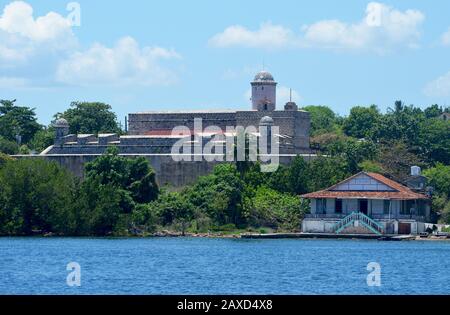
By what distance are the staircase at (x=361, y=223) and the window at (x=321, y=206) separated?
1.16m

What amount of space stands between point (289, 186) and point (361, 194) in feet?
19.4

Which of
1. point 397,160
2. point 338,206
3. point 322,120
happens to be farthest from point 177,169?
point 322,120

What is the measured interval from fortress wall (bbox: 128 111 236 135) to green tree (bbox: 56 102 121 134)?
278 inches

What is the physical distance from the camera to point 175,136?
244 ft

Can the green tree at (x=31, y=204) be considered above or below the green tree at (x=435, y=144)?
below

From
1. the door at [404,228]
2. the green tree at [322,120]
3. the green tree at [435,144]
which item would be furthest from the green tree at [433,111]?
the door at [404,228]

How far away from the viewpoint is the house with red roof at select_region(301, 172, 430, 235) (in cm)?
5959

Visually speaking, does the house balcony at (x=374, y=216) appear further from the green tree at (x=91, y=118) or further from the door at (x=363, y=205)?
the green tree at (x=91, y=118)

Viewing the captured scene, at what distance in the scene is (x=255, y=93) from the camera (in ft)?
267

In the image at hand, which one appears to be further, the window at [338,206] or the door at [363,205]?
the window at [338,206]

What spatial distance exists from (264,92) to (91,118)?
15.9 m

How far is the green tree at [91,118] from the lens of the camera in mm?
89500

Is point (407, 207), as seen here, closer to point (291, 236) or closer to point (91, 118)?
point (291, 236)
